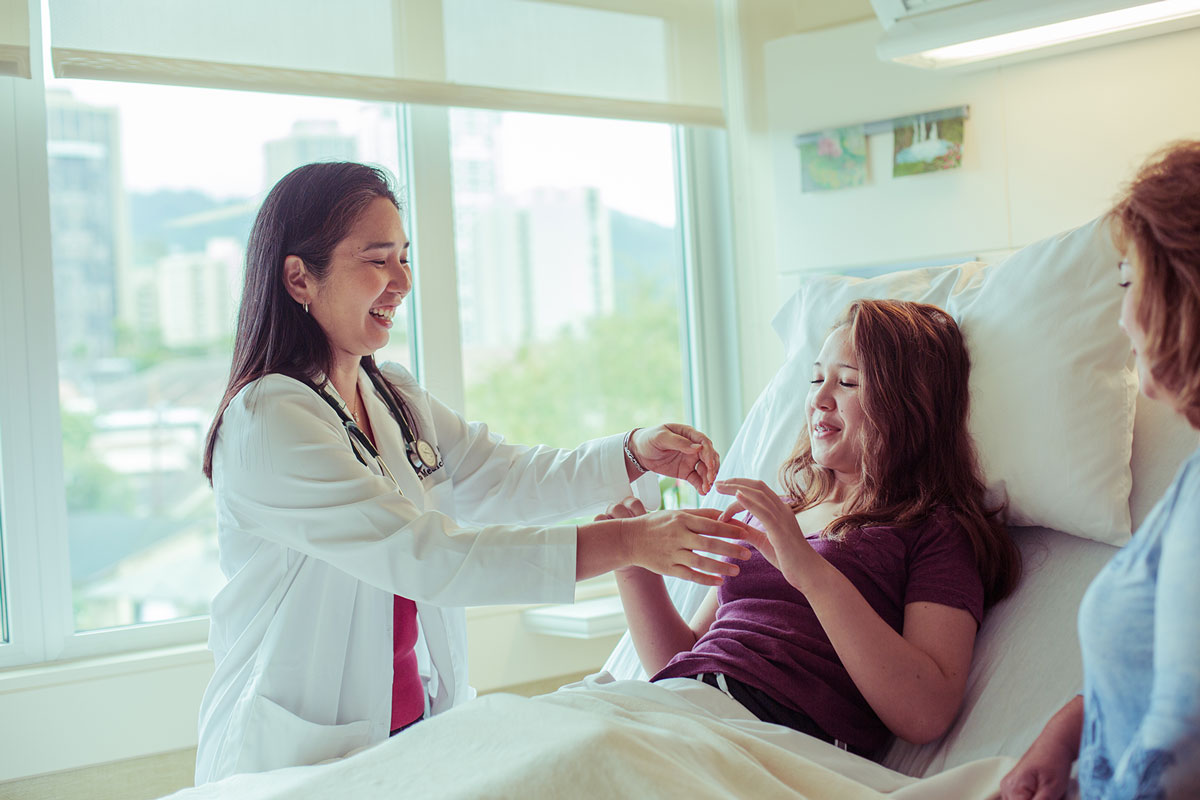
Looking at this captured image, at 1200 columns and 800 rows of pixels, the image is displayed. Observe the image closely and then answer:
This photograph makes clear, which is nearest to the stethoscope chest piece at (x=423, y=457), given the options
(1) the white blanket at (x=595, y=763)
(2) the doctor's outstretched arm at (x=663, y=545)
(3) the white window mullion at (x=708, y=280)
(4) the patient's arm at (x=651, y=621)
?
(4) the patient's arm at (x=651, y=621)

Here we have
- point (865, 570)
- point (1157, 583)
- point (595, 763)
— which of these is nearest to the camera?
point (1157, 583)

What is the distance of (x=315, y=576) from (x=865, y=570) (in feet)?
2.53

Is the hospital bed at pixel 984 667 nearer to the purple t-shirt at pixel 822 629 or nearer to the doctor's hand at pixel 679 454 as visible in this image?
the purple t-shirt at pixel 822 629

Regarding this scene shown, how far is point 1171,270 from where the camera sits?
95 centimetres

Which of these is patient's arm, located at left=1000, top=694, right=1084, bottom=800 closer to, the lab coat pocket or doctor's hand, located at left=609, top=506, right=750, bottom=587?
doctor's hand, located at left=609, top=506, right=750, bottom=587

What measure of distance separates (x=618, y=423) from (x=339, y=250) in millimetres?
1392

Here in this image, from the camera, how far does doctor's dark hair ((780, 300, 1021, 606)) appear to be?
155 centimetres

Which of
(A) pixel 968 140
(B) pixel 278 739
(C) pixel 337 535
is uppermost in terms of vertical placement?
(A) pixel 968 140

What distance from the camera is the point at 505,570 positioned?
1.38 m

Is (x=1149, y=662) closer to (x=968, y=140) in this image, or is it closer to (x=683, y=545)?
(x=683, y=545)

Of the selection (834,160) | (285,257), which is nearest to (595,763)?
(285,257)

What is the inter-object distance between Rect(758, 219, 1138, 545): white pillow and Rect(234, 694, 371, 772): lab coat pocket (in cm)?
103

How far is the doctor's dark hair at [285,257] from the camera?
1.56 m

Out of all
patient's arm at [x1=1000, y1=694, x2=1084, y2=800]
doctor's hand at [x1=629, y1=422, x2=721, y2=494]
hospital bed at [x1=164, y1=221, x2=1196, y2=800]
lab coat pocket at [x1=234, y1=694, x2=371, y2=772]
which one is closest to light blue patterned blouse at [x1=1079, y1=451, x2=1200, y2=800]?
patient's arm at [x1=1000, y1=694, x2=1084, y2=800]
